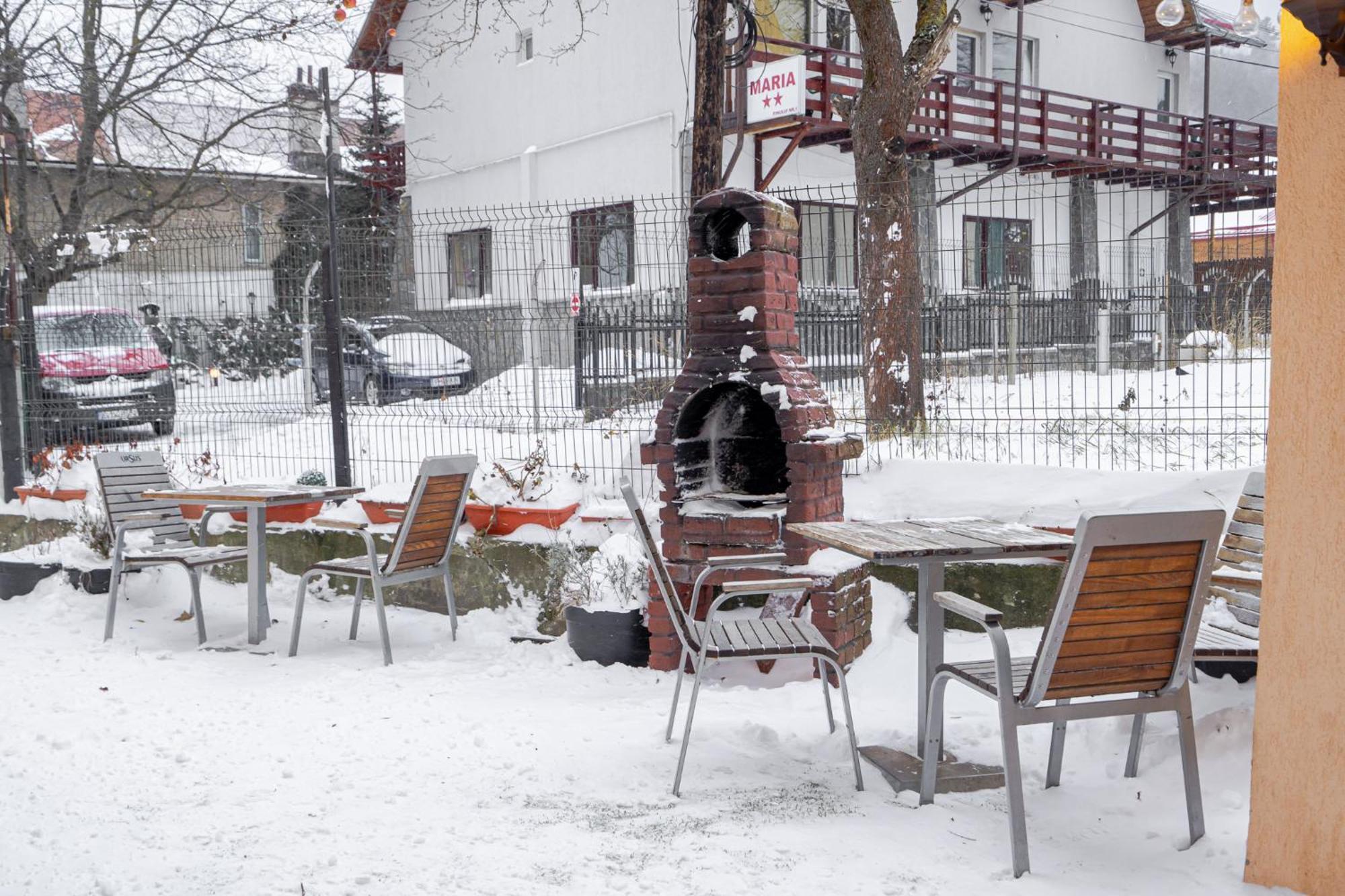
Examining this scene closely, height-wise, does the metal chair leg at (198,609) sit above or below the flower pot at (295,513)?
below

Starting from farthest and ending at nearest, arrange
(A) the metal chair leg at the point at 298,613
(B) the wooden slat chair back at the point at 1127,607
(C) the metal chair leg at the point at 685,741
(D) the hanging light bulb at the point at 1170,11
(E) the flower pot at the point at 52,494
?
(E) the flower pot at the point at 52,494 → (D) the hanging light bulb at the point at 1170,11 → (A) the metal chair leg at the point at 298,613 → (C) the metal chair leg at the point at 685,741 → (B) the wooden slat chair back at the point at 1127,607

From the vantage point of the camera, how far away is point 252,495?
21.7 feet

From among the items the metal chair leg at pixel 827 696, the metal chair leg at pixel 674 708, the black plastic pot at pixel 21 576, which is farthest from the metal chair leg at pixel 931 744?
the black plastic pot at pixel 21 576

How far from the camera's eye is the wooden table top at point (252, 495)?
6582 mm

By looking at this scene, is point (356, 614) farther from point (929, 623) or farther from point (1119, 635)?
point (1119, 635)

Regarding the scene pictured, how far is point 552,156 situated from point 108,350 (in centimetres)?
1012

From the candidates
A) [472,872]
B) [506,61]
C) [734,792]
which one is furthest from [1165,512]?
[506,61]

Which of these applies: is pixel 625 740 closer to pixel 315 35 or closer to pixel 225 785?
pixel 225 785

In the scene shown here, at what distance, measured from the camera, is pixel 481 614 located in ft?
23.1

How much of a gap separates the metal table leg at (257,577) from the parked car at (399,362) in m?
1.85

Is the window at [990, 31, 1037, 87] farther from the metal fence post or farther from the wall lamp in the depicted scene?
the wall lamp

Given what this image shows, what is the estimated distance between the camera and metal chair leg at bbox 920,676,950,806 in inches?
158

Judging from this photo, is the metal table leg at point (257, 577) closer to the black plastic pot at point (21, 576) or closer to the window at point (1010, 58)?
Answer: the black plastic pot at point (21, 576)

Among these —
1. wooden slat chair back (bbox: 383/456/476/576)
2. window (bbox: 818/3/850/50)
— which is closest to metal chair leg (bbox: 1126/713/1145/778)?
wooden slat chair back (bbox: 383/456/476/576)
